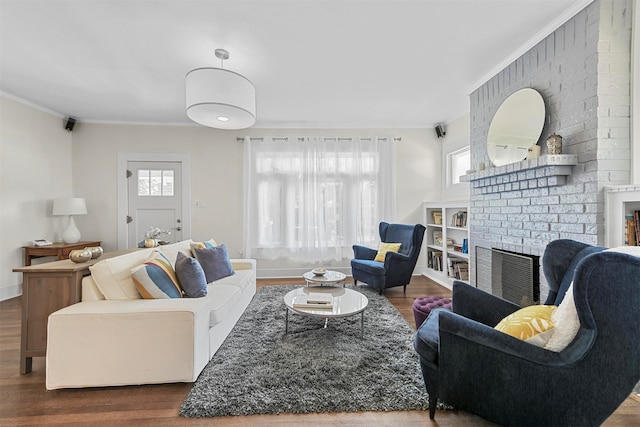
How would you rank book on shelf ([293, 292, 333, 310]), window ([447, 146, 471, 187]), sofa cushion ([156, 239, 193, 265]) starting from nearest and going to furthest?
1. book on shelf ([293, 292, 333, 310])
2. sofa cushion ([156, 239, 193, 265])
3. window ([447, 146, 471, 187])

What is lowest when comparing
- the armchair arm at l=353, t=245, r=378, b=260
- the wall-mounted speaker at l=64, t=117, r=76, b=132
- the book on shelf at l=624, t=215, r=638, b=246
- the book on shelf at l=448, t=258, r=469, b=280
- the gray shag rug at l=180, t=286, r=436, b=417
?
the gray shag rug at l=180, t=286, r=436, b=417

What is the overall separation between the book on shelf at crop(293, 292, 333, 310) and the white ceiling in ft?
7.44

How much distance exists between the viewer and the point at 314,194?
452 cm

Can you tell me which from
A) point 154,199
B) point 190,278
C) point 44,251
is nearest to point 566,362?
point 190,278

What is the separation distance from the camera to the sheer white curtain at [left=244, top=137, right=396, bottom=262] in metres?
4.52

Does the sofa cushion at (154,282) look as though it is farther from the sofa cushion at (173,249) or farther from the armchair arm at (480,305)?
the armchair arm at (480,305)

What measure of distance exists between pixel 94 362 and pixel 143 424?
0.57 meters

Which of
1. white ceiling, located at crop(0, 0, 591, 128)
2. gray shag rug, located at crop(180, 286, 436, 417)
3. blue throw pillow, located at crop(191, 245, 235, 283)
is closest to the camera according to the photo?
gray shag rug, located at crop(180, 286, 436, 417)

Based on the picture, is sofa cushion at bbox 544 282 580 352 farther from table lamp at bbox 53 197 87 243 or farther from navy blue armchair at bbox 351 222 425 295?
table lamp at bbox 53 197 87 243

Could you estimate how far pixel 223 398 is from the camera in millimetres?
1635

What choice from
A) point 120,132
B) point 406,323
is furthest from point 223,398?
point 120,132

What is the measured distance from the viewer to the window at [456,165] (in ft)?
14.2

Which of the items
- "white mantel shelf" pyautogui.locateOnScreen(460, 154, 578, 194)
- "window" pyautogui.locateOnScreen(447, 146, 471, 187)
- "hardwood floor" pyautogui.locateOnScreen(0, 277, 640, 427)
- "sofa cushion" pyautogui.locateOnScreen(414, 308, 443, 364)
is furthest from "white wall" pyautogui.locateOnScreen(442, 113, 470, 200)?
"sofa cushion" pyautogui.locateOnScreen(414, 308, 443, 364)

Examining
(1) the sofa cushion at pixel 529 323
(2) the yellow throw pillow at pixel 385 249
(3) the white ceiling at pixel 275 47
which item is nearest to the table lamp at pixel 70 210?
(3) the white ceiling at pixel 275 47
